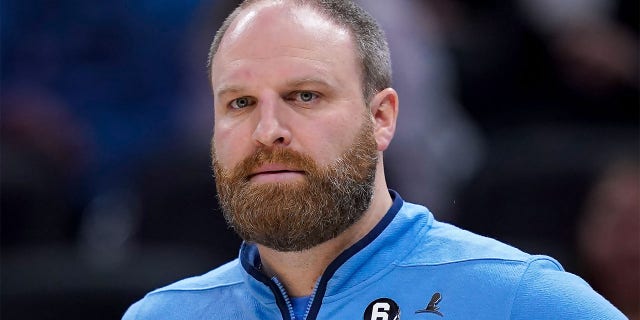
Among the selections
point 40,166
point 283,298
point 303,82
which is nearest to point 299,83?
point 303,82

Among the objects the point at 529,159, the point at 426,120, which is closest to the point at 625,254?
the point at 529,159

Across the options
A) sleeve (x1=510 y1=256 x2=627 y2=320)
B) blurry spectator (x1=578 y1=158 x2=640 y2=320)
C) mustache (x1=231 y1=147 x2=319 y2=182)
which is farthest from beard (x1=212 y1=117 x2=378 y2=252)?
blurry spectator (x1=578 y1=158 x2=640 y2=320)

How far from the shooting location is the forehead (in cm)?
317

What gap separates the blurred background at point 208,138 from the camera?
5516 millimetres

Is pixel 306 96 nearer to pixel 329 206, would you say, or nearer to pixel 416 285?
pixel 329 206

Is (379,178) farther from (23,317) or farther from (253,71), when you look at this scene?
(23,317)

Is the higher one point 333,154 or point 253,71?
point 253,71

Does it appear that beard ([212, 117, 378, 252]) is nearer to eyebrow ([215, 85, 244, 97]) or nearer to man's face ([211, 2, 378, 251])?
man's face ([211, 2, 378, 251])

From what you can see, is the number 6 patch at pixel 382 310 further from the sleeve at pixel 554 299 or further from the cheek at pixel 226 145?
the cheek at pixel 226 145

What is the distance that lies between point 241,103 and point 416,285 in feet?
2.38

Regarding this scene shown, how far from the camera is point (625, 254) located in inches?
196

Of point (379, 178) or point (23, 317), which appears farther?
point (23, 317)

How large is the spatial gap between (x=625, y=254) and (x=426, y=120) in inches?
62.7

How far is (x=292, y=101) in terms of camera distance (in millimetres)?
3148
